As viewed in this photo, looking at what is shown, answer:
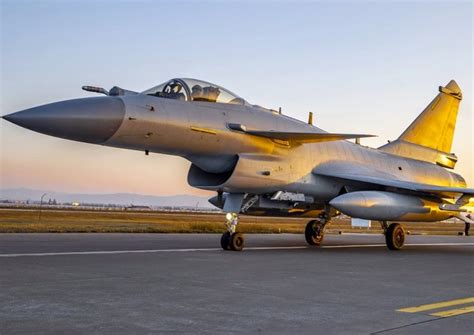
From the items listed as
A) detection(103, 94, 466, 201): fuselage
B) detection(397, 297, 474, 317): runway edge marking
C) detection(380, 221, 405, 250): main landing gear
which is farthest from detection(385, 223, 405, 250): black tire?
detection(397, 297, 474, 317): runway edge marking

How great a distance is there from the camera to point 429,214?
16.2 meters

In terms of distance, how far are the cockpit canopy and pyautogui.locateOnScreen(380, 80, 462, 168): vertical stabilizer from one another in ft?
27.3

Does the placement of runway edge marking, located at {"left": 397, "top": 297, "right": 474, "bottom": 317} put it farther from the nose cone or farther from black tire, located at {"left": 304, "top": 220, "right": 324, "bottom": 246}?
black tire, located at {"left": 304, "top": 220, "right": 324, "bottom": 246}

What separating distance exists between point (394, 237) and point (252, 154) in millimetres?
5385

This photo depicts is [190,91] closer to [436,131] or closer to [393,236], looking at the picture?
[393,236]

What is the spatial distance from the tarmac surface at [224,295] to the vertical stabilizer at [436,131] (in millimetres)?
8711

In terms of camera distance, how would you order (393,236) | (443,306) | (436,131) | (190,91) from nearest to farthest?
(443,306)
(190,91)
(393,236)
(436,131)

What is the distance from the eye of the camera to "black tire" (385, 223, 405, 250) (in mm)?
16375

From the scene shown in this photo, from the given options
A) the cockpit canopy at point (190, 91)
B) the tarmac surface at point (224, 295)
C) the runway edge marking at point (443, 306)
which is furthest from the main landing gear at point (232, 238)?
the runway edge marking at point (443, 306)

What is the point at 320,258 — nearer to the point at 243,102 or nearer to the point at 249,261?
the point at 249,261

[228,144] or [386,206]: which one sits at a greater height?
[228,144]

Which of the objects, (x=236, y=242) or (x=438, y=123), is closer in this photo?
(x=236, y=242)

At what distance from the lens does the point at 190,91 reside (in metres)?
13.0

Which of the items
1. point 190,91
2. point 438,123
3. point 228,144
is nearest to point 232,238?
point 228,144
